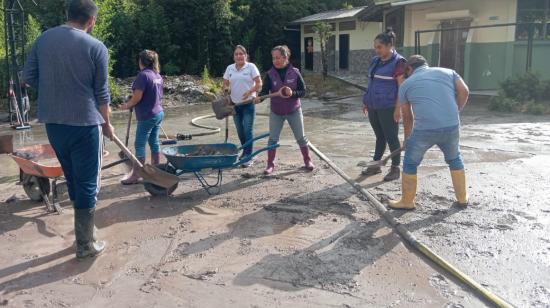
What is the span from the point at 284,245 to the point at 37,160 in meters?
3.37

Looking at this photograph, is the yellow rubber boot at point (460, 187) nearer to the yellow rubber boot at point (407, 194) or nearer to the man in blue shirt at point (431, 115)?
the man in blue shirt at point (431, 115)

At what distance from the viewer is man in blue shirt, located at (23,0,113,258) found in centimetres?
380

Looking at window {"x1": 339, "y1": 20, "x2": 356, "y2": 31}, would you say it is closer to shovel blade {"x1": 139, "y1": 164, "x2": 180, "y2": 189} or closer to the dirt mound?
the dirt mound

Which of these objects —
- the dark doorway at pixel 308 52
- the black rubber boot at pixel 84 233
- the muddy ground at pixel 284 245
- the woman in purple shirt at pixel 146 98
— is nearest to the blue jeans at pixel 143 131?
the woman in purple shirt at pixel 146 98

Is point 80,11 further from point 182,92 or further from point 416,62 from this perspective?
point 182,92

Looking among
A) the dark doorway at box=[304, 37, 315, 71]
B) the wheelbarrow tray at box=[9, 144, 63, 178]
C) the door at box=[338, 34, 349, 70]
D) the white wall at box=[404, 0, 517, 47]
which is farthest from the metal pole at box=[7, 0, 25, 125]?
the dark doorway at box=[304, 37, 315, 71]

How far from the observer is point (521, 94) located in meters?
13.0

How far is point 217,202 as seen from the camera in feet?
18.3

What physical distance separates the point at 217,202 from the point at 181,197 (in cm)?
50

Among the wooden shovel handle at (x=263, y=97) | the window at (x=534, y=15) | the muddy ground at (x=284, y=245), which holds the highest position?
the window at (x=534, y=15)

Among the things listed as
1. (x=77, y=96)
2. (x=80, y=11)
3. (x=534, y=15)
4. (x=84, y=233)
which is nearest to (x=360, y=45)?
(x=534, y=15)

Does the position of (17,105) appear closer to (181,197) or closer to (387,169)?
(181,197)

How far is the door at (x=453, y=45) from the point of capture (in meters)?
17.3

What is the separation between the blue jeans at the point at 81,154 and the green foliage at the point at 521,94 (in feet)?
37.9
